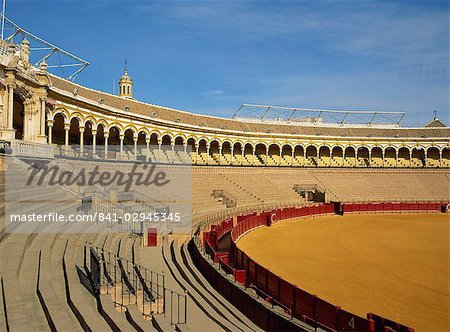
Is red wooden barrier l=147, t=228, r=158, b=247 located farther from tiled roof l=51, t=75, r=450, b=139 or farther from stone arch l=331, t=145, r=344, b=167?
stone arch l=331, t=145, r=344, b=167

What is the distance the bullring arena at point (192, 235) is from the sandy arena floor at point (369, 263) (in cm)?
8

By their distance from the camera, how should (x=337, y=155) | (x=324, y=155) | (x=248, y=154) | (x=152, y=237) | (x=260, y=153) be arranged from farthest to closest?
(x=337, y=155)
(x=324, y=155)
(x=260, y=153)
(x=248, y=154)
(x=152, y=237)

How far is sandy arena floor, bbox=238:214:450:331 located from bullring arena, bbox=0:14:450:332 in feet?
0.25

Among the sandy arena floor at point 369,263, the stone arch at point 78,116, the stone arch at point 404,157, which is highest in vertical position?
the stone arch at point 78,116

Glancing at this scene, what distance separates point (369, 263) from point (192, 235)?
318 inches

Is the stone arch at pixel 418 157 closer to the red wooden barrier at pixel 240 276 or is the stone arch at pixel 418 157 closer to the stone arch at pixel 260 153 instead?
the stone arch at pixel 260 153

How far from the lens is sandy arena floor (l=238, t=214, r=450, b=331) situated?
37.1 feet

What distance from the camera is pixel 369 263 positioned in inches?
669

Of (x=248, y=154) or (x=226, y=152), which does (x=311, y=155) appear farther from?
(x=226, y=152)

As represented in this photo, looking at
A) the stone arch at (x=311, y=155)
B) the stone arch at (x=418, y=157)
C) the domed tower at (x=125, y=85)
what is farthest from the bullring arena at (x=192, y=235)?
the domed tower at (x=125, y=85)

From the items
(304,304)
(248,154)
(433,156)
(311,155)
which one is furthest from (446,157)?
(304,304)

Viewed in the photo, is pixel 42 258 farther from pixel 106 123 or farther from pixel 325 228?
pixel 106 123

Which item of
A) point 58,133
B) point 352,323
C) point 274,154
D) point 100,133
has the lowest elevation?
point 352,323

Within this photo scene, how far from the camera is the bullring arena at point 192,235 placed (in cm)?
867
